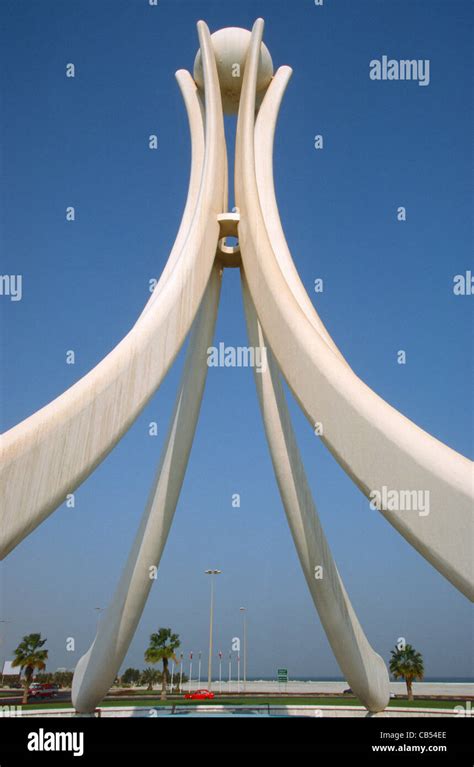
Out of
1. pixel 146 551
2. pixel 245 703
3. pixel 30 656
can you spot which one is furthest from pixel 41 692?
pixel 146 551

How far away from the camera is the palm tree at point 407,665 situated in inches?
1133

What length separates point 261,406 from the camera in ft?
39.3

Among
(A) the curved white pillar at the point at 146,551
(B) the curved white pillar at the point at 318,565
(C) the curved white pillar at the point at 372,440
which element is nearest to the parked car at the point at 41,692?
(A) the curved white pillar at the point at 146,551

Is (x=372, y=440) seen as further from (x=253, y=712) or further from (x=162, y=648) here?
(x=162, y=648)

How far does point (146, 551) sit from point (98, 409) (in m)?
3.96

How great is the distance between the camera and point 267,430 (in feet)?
38.5

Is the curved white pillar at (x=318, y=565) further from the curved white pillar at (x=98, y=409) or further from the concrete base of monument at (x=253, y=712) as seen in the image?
the concrete base of monument at (x=253, y=712)

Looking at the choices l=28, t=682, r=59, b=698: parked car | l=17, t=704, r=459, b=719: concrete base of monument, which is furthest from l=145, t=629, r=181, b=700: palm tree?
l=17, t=704, r=459, b=719: concrete base of monument

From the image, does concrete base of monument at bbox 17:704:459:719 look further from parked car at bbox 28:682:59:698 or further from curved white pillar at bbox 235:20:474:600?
parked car at bbox 28:682:59:698

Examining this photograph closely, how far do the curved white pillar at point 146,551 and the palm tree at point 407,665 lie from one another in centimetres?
2154

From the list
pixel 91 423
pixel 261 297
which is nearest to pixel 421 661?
pixel 261 297

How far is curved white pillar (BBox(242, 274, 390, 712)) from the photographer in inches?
417
